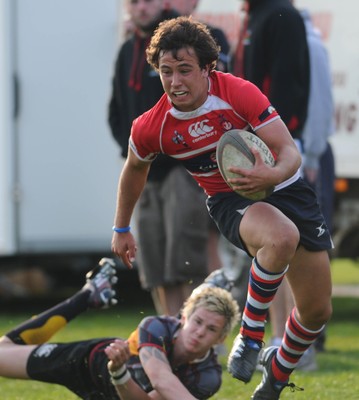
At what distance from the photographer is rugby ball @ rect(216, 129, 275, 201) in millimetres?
5035

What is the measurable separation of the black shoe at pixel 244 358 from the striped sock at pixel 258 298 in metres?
0.04

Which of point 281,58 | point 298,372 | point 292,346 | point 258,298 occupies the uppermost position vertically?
point 281,58

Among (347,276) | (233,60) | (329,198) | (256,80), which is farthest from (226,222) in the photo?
(347,276)

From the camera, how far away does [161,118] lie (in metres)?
5.43

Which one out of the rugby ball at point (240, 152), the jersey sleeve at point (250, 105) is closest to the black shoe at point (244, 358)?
the rugby ball at point (240, 152)

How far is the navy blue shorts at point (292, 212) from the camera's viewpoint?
5.51 metres

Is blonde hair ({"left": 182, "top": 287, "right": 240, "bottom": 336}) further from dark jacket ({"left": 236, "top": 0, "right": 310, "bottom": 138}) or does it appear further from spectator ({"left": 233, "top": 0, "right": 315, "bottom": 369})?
dark jacket ({"left": 236, "top": 0, "right": 310, "bottom": 138})

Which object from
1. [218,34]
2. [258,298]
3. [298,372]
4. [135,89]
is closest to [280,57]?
[218,34]

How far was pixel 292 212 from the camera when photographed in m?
5.55

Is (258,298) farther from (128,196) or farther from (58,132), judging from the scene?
(58,132)

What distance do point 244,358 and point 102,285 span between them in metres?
1.58

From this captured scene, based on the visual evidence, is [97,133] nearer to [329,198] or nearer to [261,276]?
[329,198]

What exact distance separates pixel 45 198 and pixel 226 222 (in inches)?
216

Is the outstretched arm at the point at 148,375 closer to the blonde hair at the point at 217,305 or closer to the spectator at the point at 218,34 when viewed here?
the blonde hair at the point at 217,305
